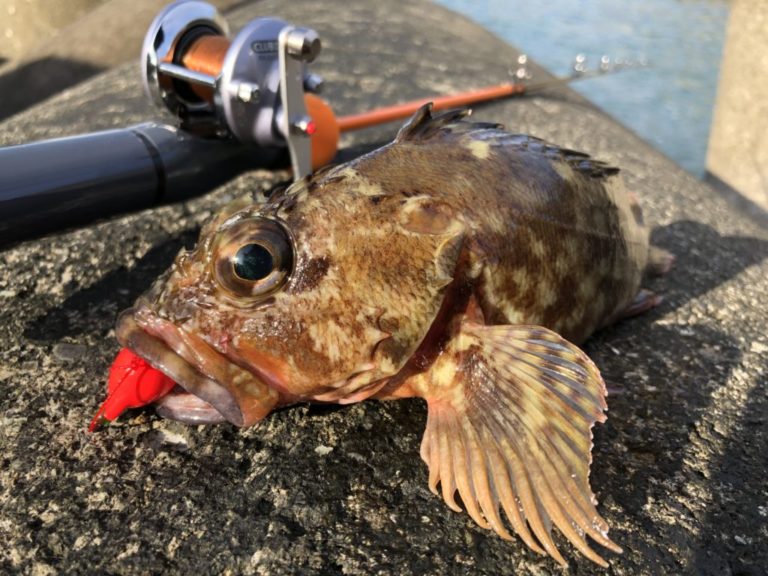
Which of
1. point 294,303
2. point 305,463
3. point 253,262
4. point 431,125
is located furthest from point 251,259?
point 431,125

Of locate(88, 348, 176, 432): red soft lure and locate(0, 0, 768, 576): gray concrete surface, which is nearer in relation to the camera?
locate(0, 0, 768, 576): gray concrete surface

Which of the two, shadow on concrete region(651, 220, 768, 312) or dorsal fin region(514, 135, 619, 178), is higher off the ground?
dorsal fin region(514, 135, 619, 178)

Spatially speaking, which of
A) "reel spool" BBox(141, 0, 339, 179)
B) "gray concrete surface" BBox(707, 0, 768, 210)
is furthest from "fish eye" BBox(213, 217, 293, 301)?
"gray concrete surface" BBox(707, 0, 768, 210)

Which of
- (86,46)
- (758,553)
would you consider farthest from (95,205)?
(86,46)

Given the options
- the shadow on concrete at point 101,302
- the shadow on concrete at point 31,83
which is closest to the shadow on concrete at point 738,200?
the shadow on concrete at point 101,302

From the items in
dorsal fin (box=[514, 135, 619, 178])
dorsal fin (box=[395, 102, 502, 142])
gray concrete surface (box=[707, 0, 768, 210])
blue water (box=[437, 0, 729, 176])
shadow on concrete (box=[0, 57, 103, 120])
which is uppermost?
dorsal fin (box=[395, 102, 502, 142])

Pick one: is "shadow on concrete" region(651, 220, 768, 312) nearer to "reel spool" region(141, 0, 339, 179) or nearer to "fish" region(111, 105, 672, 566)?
"fish" region(111, 105, 672, 566)
